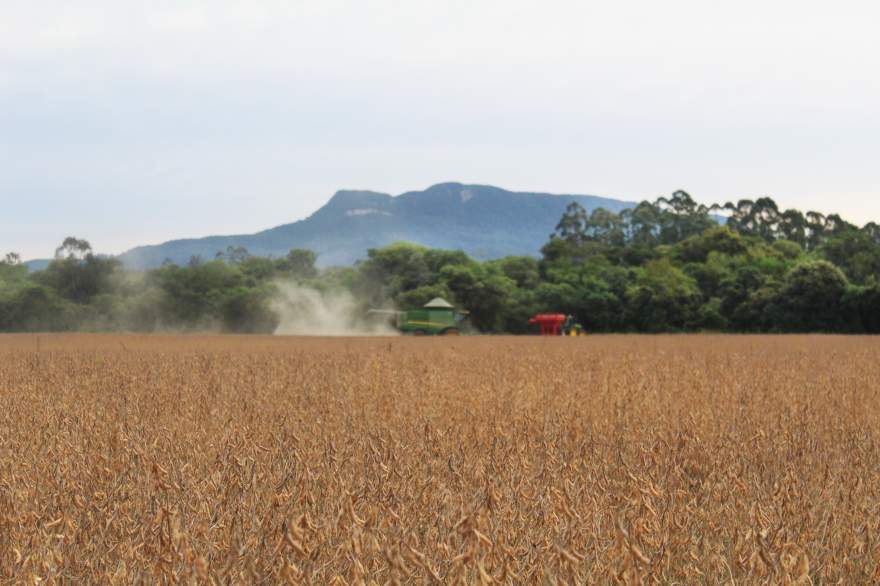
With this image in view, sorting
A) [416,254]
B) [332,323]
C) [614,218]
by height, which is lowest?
[332,323]

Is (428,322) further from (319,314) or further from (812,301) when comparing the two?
(812,301)

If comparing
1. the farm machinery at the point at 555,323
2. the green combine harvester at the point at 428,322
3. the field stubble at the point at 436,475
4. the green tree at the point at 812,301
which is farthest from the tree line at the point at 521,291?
the field stubble at the point at 436,475

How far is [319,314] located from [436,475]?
42.8 metres

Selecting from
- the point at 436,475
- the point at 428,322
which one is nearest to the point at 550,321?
the point at 428,322

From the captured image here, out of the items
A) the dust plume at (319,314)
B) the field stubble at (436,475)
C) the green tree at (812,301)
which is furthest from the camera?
the dust plume at (319,314)

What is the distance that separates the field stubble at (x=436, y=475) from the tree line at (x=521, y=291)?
32684 millimetres

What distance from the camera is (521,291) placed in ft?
176

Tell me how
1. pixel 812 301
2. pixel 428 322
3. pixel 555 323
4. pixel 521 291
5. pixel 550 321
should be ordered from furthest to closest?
pixel 521 291 → pixel 550 321 → pixel 555 323 → pixel 812 301 → pixel 428 322

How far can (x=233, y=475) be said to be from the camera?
3770mm

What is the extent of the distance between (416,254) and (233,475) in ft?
187

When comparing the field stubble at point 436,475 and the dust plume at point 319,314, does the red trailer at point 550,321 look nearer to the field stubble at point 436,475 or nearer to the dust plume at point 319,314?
the dust plume at point 319,314

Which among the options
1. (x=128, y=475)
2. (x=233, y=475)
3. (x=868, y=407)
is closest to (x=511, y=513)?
(x=233, y=475)

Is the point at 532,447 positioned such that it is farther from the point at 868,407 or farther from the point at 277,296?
the point at 277,296

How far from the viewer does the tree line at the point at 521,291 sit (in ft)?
137
